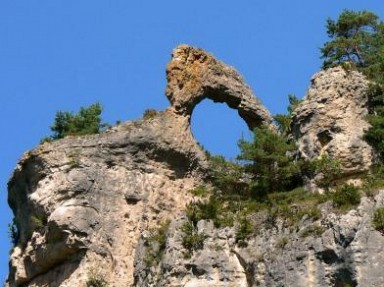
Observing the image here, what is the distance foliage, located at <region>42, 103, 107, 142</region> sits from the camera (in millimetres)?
39744

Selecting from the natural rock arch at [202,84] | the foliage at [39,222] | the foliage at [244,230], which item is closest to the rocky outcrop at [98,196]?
the foliage at [39,222]

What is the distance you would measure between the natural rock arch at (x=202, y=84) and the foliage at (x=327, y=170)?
232 inches

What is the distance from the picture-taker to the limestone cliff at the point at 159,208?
27234 millimetres

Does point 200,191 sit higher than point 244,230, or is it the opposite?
point 200,191

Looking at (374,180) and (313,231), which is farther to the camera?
(374,180)

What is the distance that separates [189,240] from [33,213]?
5878mm

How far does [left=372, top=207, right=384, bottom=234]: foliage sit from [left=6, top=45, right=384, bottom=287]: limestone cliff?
0.81 feet

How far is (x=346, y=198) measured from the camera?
90.2 ft

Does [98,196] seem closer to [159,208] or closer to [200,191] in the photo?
[159,208]

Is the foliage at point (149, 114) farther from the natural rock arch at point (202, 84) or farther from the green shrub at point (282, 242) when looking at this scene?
the green shrub at point (282, 242)

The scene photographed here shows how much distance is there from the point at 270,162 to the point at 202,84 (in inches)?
184

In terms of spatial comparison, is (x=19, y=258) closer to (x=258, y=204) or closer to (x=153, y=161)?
(x=153, y=161)

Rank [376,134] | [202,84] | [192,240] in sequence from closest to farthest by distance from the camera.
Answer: [192,240]
[376,134]
[202,84]

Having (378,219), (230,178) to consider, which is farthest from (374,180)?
(230,178)
